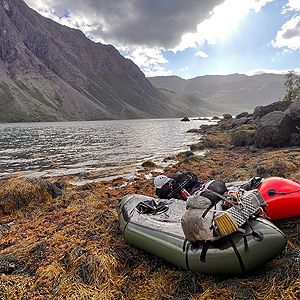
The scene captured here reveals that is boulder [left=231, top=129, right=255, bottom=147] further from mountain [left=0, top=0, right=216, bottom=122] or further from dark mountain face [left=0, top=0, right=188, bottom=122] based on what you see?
dark mountain face [left=0, top=0, right=188, bottom=122]

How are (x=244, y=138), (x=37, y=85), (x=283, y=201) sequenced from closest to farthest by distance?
(x=283, y=201) → (x=244, y=138) → (x=37, y=85)

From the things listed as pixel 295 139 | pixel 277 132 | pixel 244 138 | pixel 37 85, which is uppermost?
pixel 37 85

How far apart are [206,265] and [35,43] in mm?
242908

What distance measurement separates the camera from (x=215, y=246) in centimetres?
307

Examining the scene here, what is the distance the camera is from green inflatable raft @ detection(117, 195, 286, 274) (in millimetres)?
2910

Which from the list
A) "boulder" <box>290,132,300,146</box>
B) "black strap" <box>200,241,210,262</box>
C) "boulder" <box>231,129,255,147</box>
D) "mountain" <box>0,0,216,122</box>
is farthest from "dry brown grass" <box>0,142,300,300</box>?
"mountain" <box>0,0,216,122</box>

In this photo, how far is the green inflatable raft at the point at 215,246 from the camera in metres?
2.91

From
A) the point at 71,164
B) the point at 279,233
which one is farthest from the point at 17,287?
the point at 71,164

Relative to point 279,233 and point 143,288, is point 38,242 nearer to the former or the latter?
point 143,288

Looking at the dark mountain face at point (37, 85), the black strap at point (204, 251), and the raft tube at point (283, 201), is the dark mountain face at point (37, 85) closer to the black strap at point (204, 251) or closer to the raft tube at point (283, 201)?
the black strap at point (204, 251)

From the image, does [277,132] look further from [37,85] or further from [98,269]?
[37,85]

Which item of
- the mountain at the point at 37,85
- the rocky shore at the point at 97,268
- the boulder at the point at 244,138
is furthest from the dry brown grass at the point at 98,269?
the mountain at the point at 37,85

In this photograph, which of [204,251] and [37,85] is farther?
[37,85]

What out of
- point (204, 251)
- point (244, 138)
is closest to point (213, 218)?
point (204, 251)
